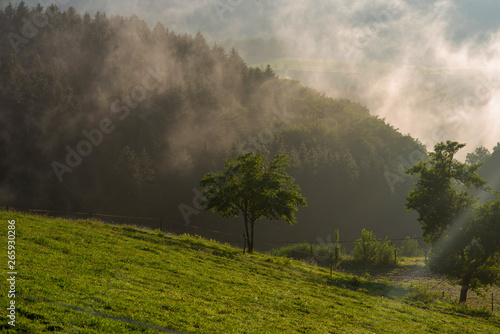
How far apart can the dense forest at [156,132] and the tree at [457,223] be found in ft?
139

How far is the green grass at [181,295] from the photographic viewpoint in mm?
11133

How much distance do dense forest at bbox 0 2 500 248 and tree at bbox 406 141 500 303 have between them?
4246 centimetres

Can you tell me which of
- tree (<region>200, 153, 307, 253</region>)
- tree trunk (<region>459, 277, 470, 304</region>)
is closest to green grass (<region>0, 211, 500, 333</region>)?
tree trunk (<region>459, 277, 470, 304</region>)

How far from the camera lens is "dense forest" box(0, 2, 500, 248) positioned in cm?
7100

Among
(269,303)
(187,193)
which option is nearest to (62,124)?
(187,193)

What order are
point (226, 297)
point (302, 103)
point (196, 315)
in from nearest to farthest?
point (196, 315)
point (226, 297)
point (302, 103)

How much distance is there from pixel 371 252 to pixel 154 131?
5461 cm

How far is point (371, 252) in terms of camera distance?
47.1 metres

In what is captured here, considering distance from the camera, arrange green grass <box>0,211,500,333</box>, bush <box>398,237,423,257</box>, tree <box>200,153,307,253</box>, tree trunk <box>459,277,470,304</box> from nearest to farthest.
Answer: green grass <box>0,211,500,333</box>
tree trunk <box>459,277,470,304</box>
tree <box>200,153,307,253</box>
bush <box>398,237,423,257</box>

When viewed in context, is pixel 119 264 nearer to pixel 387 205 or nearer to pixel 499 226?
pixel 499 226

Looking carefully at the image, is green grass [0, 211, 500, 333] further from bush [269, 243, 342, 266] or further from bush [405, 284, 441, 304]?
bush [269, 243, 342, 266]

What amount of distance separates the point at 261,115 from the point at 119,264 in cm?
9542

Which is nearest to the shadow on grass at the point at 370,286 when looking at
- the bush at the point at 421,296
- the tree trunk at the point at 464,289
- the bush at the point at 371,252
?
the bush at the point at 421,296

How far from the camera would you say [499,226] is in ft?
99.1
